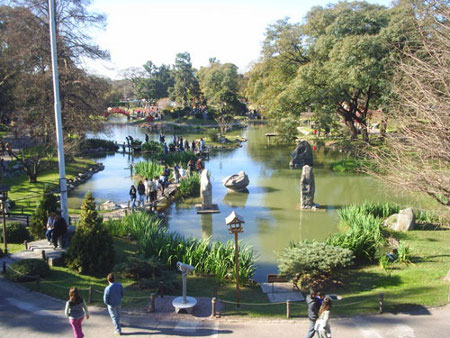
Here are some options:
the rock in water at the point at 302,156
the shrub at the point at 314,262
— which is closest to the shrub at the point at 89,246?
the shrub at the point at 314,262

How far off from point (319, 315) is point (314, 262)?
323 centimetres

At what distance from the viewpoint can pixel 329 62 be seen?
27.3 m

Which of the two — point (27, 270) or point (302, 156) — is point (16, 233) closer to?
point (27, 270)

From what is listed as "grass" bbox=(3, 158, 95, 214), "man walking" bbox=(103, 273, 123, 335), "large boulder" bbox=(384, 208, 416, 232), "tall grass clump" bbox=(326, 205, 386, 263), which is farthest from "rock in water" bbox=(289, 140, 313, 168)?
"man walking" bbox=(103, 273, 123, 335)

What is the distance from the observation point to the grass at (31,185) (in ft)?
57.2

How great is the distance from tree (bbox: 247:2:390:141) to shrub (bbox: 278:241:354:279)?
51.0 feet

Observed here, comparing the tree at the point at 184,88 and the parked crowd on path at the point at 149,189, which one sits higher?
the tree at the point at 184,88

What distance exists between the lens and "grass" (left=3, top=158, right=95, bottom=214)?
17438 millimetres

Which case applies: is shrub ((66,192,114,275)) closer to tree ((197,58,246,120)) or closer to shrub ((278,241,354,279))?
shrub ((278,241,354,279))

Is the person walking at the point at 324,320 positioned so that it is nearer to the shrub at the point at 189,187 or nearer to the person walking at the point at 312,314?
the person walking at the point at 312,314

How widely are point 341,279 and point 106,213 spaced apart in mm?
9895

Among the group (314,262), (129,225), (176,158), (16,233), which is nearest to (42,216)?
(16,233)

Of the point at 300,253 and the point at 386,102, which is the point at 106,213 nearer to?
the point at 300,253

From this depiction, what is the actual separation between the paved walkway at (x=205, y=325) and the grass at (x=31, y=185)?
8.96 metres
